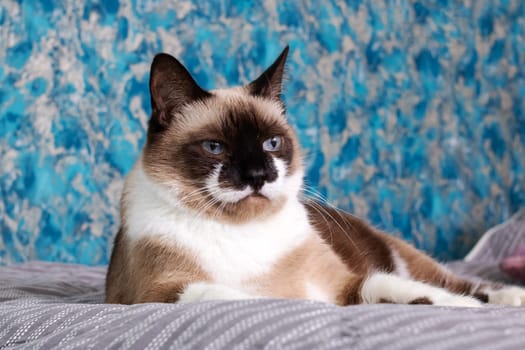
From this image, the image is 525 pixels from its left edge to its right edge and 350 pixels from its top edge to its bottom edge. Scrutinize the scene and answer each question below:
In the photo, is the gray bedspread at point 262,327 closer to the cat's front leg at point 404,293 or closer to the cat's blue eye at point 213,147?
the cat's front leg at point 404,293

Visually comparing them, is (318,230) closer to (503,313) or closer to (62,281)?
(503,313)

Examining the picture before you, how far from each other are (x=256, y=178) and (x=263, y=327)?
45 centimetres

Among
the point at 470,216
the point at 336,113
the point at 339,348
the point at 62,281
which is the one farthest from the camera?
the point at 470,216

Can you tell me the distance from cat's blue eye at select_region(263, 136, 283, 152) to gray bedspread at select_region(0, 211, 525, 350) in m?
0.47

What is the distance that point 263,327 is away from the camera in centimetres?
89

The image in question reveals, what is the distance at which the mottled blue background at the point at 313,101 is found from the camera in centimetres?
283

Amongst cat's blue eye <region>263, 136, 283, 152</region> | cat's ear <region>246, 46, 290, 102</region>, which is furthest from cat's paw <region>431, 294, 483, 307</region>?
cat's ear <region>246, 46, 290, 102</region>

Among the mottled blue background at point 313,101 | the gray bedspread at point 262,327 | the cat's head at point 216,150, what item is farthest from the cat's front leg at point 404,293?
the mottled blue background at point 313,101

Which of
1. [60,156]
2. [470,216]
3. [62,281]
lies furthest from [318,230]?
[470,216]

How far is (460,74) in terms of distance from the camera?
348 centimetres

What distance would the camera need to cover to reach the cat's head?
4.32 feet

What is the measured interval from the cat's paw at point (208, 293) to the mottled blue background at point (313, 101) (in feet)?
5.72

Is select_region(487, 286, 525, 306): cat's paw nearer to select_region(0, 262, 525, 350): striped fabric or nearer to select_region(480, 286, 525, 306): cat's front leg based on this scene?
select_region(480, 286, 525, 306): cat's front leg

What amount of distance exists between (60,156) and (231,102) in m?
1.56
